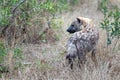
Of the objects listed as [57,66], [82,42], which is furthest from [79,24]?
[57,66]

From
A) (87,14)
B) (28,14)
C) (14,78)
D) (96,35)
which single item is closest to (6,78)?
(14,78)

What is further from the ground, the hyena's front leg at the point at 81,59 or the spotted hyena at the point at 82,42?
the spotted hyena at the point at 82,42

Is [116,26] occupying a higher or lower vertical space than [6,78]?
higher

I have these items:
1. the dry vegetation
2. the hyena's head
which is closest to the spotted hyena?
the hyena's head

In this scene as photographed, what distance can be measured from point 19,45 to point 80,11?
14.5 feet

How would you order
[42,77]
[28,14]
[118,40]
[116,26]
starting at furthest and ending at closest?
→ 1. [28,14]
2. [118,40]
3. [116,26]
4. [42,77]

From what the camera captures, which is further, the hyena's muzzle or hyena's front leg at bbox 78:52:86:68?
the hyena's muzzle

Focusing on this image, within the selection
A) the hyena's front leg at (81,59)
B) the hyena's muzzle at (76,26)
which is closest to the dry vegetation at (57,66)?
the hyena's front leg at (81,59)

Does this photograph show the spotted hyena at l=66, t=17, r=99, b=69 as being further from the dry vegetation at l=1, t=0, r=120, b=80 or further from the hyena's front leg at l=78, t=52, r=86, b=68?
the dry vegetation at l=1, t=0, r=120, b=80

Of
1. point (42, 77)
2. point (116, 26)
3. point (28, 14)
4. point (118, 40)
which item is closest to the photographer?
point (42, 77)

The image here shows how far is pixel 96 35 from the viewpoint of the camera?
220 inches

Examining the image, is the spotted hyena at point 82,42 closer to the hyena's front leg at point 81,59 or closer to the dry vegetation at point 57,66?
the hyena's front leg at point 81,59

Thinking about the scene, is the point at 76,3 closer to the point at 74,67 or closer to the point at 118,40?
the point at 118,40

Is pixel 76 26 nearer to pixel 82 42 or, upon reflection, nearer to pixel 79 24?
pixel 79 24
